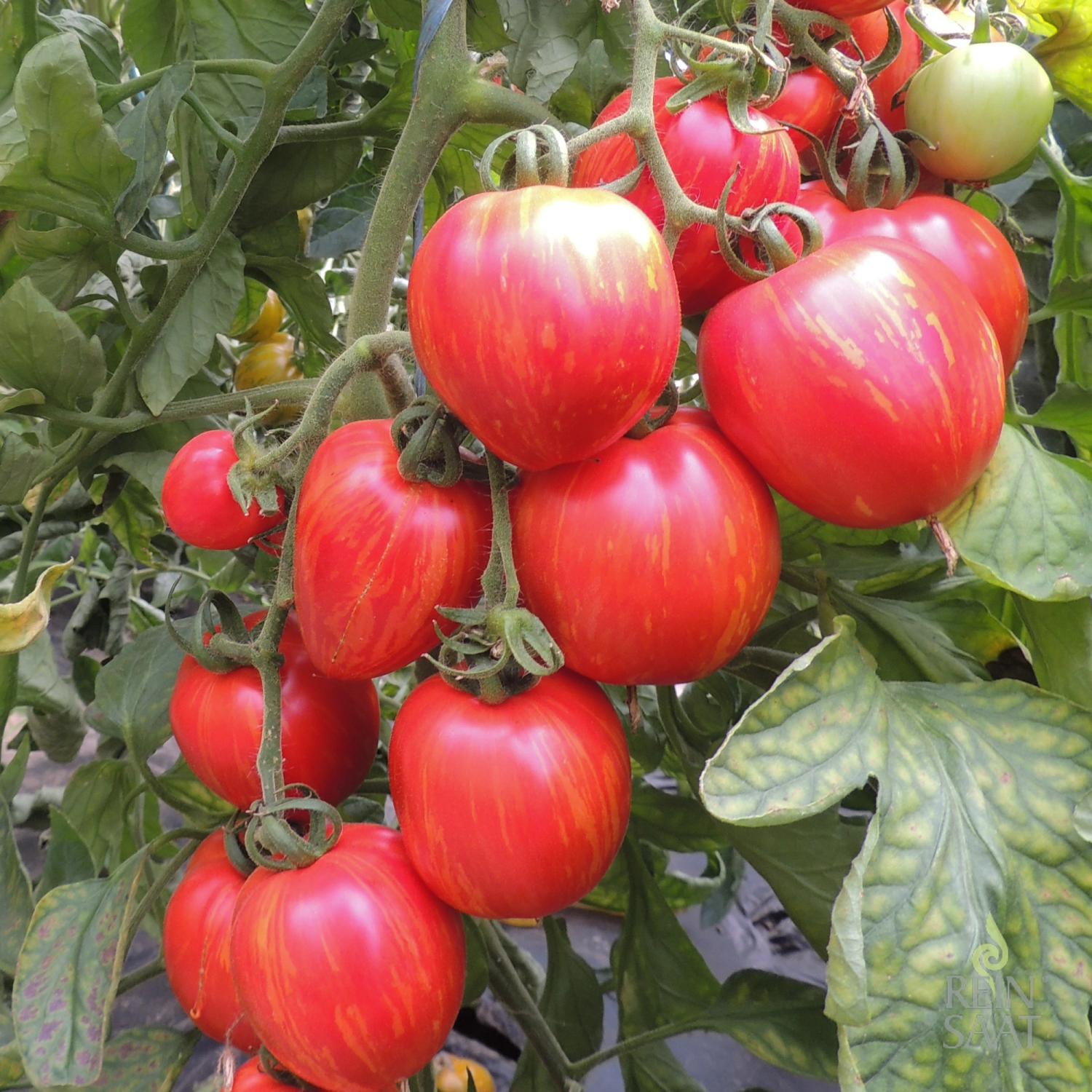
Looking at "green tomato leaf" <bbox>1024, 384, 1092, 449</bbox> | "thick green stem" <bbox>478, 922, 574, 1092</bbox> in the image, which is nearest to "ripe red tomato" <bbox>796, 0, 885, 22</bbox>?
"green tomato leaf" <bbox>1024, 384, 1092, 449</bbox>

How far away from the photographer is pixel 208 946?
501 millimetres

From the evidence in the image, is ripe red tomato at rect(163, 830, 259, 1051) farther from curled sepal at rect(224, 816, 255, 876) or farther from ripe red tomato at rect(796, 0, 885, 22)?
ripe red tomato at rect(796, 0, 885, 22)

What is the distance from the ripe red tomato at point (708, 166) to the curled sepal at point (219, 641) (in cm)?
30

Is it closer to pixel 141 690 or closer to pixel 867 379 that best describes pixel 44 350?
pixel 141 690

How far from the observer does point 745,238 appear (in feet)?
1.34

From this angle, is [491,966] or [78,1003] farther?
[491,966]

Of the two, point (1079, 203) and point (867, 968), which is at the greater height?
point (1079, 203)

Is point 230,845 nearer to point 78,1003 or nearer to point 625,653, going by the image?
point 78,1003

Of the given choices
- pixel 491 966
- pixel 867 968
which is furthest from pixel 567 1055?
pixel 867 968

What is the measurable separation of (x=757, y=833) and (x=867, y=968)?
0.17 meters

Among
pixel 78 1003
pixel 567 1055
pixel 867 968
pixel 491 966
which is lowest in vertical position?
pixel 567 1055

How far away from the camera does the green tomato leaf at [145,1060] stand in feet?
1.92

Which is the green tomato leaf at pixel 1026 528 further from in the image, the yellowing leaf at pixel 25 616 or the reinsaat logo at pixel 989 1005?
the yellowing leaf at pixel 25 616

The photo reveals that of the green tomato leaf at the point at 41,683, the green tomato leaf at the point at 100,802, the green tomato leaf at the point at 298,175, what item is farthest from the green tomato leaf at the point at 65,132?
the green tomato leaf at the point at 41,683
